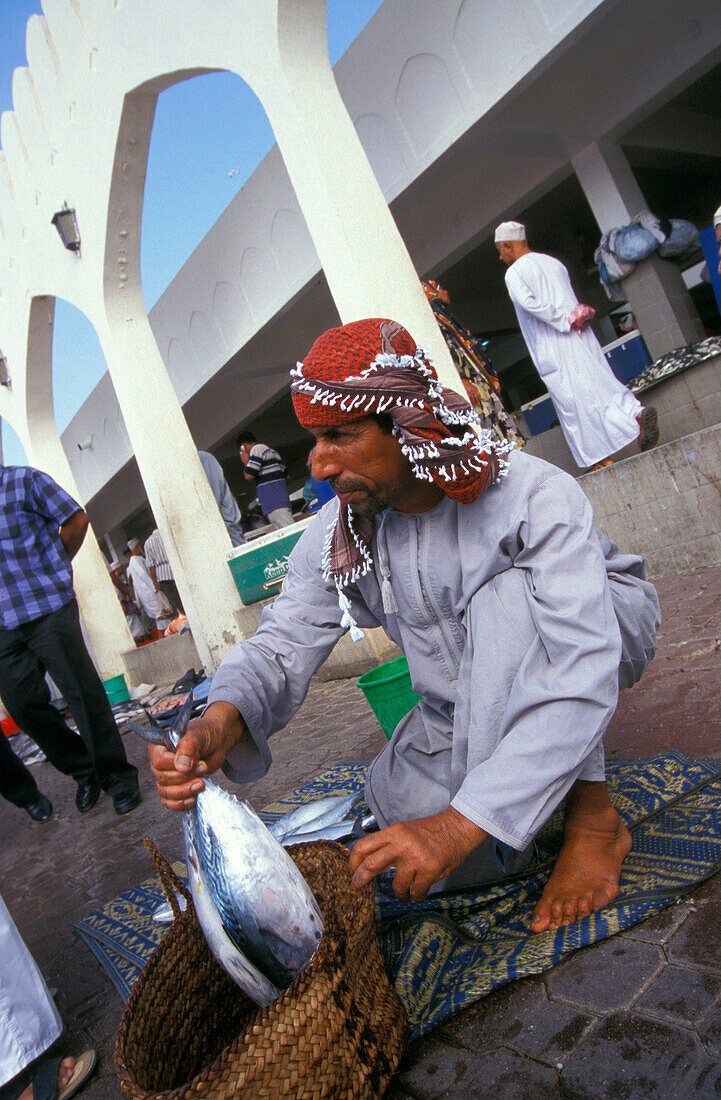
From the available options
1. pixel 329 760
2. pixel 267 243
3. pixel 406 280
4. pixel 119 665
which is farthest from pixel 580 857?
pixel 119 665

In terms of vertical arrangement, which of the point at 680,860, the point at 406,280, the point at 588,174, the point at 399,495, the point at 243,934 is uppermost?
the point at 588,174

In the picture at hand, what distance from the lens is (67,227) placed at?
7746mm

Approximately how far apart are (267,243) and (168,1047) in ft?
28.8

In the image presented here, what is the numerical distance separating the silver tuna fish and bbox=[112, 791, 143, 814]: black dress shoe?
8.96ft

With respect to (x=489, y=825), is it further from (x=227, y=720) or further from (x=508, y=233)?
(x=508, y=233)

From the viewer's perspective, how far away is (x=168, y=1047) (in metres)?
1.44

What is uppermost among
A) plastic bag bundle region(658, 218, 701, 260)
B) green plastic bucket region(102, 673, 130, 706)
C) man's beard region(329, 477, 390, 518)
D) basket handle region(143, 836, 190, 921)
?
plastic bag bundle region(658, 218, 701, 260)

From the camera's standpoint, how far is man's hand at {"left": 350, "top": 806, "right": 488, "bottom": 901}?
134cm

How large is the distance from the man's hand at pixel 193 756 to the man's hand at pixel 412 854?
0.38m

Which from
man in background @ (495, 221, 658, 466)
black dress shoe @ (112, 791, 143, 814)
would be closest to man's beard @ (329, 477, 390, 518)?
black dress shoe @ (112, 791, 143, 814)

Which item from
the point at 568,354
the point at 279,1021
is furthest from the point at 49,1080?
the point at 568,354

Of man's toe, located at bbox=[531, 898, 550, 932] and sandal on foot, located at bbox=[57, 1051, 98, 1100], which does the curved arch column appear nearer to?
sandal on foot, located at bbox=[57, 1051, 98, 1100]

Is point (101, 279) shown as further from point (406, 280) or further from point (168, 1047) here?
point (168, 1047)

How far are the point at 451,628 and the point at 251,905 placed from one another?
76 centimetres
